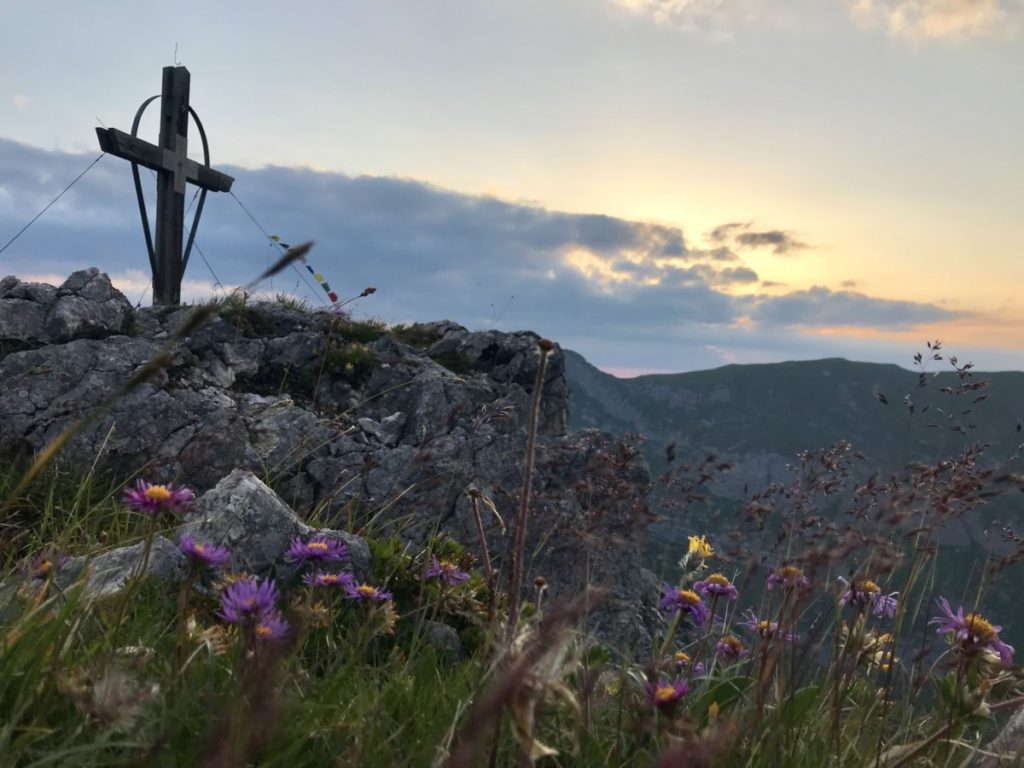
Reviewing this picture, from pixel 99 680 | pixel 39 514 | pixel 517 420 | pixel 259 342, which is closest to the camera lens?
pixel 99 680

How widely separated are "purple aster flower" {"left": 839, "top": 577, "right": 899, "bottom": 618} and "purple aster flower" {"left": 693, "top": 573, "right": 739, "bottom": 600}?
0.42 meters

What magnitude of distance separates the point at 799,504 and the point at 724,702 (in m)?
1.28

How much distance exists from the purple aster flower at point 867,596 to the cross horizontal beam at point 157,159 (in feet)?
36.2

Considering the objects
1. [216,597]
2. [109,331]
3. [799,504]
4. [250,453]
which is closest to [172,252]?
[109,331]

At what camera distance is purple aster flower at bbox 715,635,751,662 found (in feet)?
11.5

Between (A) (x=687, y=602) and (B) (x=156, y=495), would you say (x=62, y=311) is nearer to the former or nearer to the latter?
(B) (x=156, y=495)

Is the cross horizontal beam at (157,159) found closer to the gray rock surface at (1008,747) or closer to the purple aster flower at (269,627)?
the purple aster flower at (269,627)

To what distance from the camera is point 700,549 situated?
355 cm

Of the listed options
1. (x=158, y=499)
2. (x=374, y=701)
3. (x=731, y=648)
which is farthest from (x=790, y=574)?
(x=158, y=499)

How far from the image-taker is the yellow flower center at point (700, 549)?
11.4ft

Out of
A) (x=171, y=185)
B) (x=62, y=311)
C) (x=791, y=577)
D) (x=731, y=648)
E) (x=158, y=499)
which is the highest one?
(x=171, y=185)

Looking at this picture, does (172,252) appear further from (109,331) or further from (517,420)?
(517,420)

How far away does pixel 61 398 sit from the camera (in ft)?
23.1

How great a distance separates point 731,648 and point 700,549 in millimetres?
418
